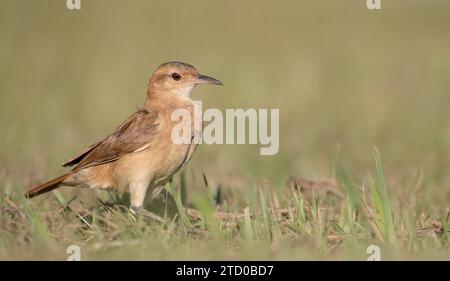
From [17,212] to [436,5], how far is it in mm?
16511

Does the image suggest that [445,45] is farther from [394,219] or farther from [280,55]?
[394,219]

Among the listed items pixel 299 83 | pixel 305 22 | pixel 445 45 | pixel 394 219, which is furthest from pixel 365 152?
pixel 305 22

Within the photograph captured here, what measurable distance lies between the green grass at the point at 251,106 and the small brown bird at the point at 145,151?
0.57ft

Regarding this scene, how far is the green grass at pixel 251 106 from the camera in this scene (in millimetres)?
5398

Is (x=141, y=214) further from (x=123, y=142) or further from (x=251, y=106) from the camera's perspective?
(x=251, y=106)

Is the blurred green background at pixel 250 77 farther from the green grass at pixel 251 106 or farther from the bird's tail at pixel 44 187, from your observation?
the bird's tail at pixel 44 187

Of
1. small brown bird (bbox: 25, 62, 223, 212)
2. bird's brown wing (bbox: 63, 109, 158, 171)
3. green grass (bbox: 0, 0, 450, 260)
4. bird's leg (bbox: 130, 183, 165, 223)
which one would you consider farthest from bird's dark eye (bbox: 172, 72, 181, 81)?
bird's leg (bbox: 130, 183, 165, 223)

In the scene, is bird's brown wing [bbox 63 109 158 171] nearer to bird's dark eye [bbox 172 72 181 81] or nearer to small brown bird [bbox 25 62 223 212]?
small brown bird [bbox 25 62 223 212]

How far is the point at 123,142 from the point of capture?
6.45 m

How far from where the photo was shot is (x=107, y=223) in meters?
5.59

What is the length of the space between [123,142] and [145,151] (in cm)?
23

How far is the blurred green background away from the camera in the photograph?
8633 mm

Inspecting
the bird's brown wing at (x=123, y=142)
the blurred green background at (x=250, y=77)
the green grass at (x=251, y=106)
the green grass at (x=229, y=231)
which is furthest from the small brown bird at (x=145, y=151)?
the blurred green background at (x=250, y=77)
